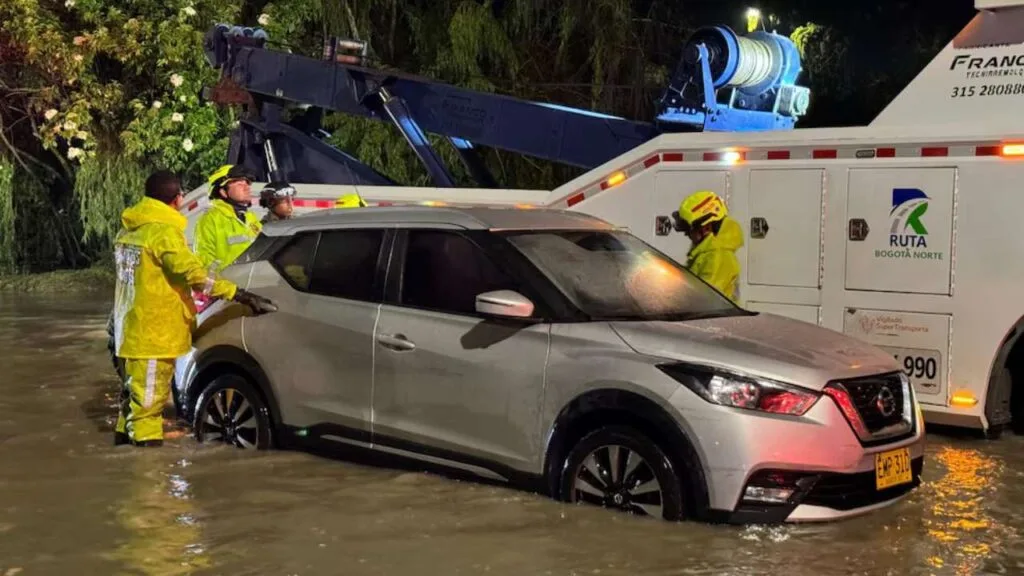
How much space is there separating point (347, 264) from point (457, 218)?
2.54 feet

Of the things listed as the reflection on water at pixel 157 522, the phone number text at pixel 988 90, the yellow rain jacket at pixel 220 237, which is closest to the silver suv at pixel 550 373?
the reflection on water at pixel 157 522

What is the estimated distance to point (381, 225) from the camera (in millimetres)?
6871

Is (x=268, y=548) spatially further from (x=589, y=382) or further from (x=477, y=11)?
(x=477, y=11)

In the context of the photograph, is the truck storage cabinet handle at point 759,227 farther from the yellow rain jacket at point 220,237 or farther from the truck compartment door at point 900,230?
the yellow rain jacket at point 220,237

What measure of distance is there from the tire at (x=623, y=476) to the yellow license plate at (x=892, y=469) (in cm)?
92

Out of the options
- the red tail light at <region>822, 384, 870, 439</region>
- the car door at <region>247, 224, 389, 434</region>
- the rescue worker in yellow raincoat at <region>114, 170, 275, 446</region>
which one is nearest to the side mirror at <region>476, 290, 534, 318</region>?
the car door at <region>247, 224, 389, 434</region>

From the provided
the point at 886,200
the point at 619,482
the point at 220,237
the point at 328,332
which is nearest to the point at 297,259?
the point at 328,332

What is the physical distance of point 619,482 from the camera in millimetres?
5719

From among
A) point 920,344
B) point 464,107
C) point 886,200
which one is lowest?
point 920,344

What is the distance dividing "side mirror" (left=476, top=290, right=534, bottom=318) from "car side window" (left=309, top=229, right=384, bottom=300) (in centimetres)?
103

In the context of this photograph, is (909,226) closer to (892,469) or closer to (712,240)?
(712,240)

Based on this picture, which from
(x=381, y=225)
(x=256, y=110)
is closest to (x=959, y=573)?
(x=381, y=225)

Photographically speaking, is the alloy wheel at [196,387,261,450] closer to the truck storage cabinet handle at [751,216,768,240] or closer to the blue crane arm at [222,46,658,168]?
the truck storage cabinet handle at [751,216,768,240]

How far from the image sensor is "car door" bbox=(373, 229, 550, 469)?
602 centimetres
